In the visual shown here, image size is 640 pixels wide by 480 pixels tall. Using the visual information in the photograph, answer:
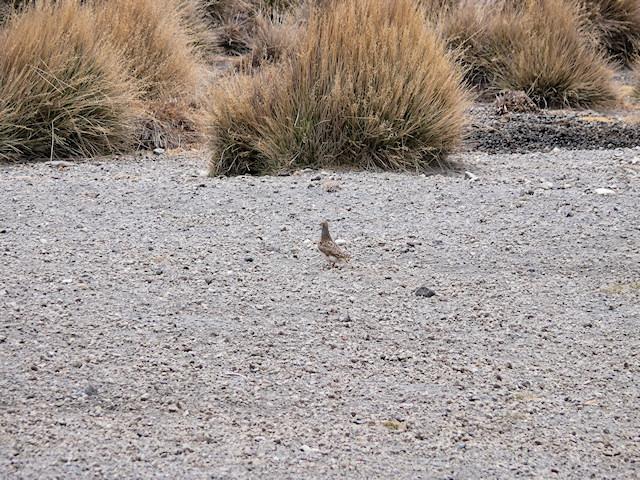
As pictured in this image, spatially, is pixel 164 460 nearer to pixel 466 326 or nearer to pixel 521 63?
pixel 466 326

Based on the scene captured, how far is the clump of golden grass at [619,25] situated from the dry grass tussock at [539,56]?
6.03ft

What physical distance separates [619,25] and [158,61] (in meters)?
6.36

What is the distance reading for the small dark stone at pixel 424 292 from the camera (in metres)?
4.65

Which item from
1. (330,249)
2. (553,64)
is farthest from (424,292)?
(553,64)

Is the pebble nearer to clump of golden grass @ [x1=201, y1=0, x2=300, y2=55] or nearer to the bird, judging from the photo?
the bird

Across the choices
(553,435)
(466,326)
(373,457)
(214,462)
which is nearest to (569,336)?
(466,326)

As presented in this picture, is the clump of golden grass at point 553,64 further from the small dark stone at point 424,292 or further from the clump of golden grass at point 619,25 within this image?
the small dark stone at point 424,292

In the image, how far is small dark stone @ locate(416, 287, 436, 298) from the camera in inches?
183

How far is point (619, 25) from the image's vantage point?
12.9 metres

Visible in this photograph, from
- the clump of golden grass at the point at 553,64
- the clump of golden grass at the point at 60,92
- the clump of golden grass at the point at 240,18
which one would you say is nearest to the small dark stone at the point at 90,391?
the clump of golden grass at the point at 60,92

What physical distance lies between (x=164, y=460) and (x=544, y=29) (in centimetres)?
815

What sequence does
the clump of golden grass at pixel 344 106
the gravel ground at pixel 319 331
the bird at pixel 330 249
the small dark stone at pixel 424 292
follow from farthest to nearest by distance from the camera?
the clump of golden grass at pixel 344 106
the bird at pixel 330 249
the small dark stone at pixel 424 292
the gravel ground at pixel 319 331

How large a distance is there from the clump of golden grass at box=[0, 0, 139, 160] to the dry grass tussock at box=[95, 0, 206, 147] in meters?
0.35

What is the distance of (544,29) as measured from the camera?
10359 millimetres
